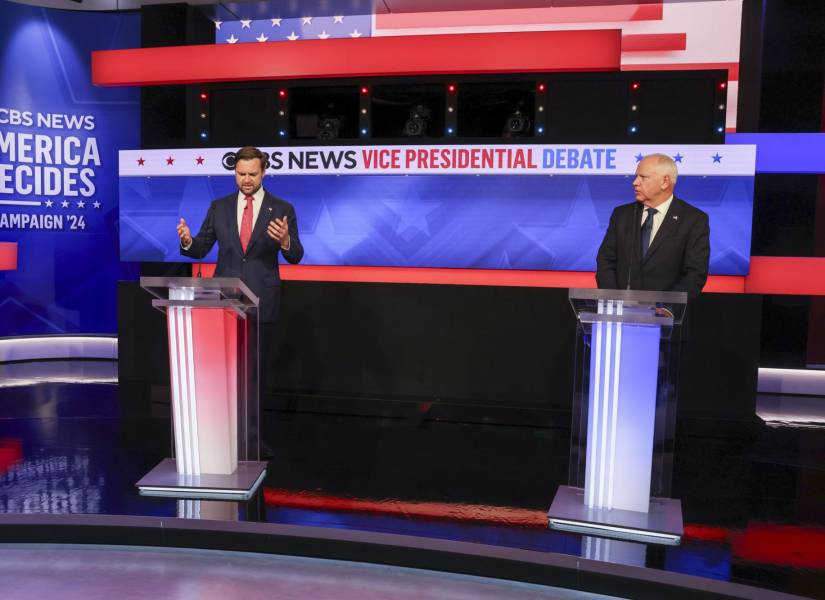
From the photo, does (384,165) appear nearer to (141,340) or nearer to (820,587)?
(141,340)

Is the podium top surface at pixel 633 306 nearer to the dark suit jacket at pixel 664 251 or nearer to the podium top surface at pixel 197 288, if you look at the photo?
the dark suit jacket at pixel 664 251

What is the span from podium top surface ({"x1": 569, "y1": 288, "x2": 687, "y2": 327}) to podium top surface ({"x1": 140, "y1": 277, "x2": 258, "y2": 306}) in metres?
1.26

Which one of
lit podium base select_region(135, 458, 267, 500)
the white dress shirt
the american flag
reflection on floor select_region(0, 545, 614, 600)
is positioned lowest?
reflection on floor select_region(0, 545, 614, 600)

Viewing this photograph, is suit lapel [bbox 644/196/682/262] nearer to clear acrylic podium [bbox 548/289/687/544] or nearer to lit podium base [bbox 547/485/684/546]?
clear acrylic podium [bbox 548/289/687/544]

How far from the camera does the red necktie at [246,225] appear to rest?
129 inches

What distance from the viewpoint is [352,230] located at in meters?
5.12

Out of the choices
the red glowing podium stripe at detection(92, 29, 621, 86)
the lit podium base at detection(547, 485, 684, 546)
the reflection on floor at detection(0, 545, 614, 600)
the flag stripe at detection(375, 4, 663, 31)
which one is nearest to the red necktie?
the reflection on floor at detection(0, 545, 614, 600)

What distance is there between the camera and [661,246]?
10.1ft

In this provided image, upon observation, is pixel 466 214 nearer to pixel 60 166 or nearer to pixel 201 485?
pixel 201 485

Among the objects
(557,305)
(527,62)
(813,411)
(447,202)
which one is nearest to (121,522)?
(557,305)

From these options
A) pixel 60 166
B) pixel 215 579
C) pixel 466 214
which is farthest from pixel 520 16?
pixel 215 579

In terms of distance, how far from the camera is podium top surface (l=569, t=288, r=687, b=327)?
2484 millimetres

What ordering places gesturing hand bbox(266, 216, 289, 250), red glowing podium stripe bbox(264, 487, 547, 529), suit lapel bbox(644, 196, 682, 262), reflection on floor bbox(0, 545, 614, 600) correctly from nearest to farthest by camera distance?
reflection on floor bbox(0, 545, 614, 600), red glowing podium stripe bbox(264, 487, 547, 529), gesturing hand bbox(266, 216, 289, 250), suit lapel bbox(644, 196, 682, 262)

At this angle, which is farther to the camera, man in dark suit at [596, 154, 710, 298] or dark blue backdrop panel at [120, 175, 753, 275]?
dark blue backdrop panel at [120, 175, 753, 275]
